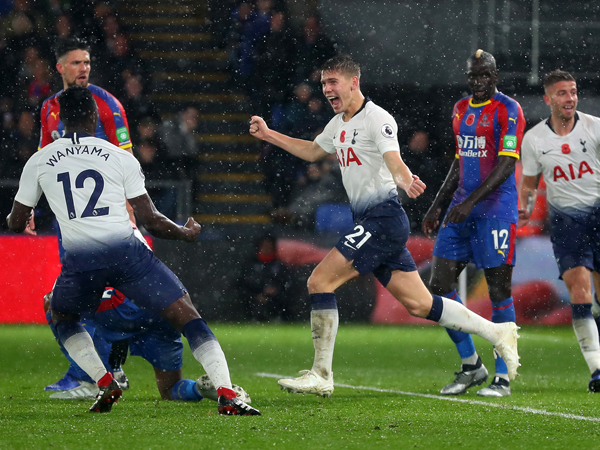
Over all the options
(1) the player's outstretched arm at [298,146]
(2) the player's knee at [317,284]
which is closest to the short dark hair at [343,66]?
(1) the player's outstretched arm at [298,146]

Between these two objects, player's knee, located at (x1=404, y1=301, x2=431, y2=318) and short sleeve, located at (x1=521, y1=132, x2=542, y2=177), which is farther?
short sleeve, located at (x1=521, y1=132, x2=542, y2=177)

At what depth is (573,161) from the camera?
6941 mm

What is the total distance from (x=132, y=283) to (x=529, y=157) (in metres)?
3.63

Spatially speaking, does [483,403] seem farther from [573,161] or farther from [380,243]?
[573,161]

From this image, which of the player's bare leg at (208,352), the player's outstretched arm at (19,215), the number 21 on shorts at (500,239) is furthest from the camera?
the number 21 on shorts at (500,239)

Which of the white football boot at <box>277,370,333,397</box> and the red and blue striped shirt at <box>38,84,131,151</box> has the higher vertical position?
the red and blue striped shirt at <box>38,84,131,151</box>

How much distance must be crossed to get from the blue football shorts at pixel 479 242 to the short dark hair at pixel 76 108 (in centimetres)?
269

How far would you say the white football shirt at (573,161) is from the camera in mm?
6922

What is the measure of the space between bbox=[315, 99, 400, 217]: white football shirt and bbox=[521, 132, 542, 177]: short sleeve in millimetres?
1827

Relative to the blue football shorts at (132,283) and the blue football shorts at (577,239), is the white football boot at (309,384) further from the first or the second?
the blue football shorts at (577,239)

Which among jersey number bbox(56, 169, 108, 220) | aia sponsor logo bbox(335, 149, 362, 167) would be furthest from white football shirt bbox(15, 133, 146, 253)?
aia sponsor logo bbox(335, 149, 362, 167)

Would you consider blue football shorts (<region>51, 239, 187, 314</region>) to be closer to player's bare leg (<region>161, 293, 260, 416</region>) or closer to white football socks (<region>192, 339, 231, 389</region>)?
player's bare leg (<region>161, 293, 260, 416</region>)

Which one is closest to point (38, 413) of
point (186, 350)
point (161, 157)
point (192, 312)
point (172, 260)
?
point (192, 312)

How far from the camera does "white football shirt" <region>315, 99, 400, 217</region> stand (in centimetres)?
558
